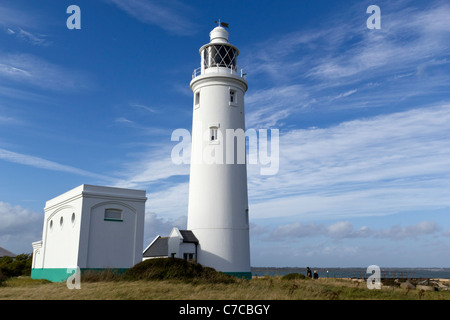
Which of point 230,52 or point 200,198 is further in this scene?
point 230,52

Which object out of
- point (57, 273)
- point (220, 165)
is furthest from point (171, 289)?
point (220, 165)

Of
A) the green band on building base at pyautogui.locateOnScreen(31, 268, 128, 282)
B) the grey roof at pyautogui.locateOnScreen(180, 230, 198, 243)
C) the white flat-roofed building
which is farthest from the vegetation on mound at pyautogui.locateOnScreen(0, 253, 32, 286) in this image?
the grey roof at pyautogui.locateOnScreen(180, 230, 198, 243)

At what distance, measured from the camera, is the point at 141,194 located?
21062 millimetres

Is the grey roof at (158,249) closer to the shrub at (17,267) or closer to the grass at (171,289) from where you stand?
the grass at (171,289)

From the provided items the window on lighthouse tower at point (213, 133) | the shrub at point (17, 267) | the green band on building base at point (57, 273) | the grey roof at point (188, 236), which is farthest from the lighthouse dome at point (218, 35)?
the shrub at point (17, 267)

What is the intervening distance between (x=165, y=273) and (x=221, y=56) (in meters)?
14.6

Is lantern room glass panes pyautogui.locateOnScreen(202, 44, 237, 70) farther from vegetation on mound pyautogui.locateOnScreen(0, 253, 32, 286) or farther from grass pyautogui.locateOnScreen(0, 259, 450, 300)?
vegetation on mound pyautogui.locateOnScreen(0, 253, 32, 286)

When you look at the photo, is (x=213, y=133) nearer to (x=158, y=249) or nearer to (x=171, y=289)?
(x=158, y=249)

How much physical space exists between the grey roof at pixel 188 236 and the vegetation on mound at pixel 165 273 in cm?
447
